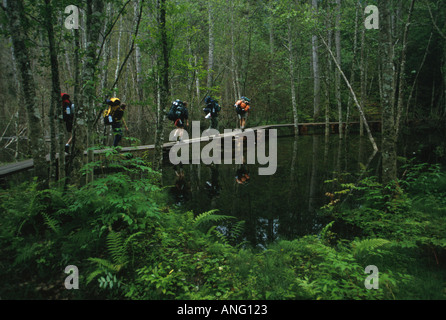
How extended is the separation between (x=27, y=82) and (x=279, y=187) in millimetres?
6506

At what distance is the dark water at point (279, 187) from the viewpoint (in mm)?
5504

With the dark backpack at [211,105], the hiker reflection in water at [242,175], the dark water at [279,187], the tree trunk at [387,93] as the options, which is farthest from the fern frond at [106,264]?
the dark backpack at [211,105]

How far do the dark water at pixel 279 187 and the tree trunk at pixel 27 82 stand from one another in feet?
10.8

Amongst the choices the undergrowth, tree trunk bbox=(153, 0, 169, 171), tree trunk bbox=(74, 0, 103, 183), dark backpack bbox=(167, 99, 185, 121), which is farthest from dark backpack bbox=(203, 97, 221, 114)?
the undergrowth

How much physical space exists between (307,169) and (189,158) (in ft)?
18.2

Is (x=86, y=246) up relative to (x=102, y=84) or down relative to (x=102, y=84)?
down

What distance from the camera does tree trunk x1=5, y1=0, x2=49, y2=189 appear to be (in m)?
3.57

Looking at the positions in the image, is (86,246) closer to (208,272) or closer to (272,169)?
(208,272)

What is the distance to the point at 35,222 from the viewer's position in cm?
361

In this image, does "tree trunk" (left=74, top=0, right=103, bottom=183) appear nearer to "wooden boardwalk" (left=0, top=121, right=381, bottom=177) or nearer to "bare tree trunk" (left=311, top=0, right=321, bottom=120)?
"wooden boardwalk" (left=0, top=121, right=381, bottom=177)

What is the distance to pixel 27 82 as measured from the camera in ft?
12.1

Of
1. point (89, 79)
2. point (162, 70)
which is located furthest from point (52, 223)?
point (162, 70)
